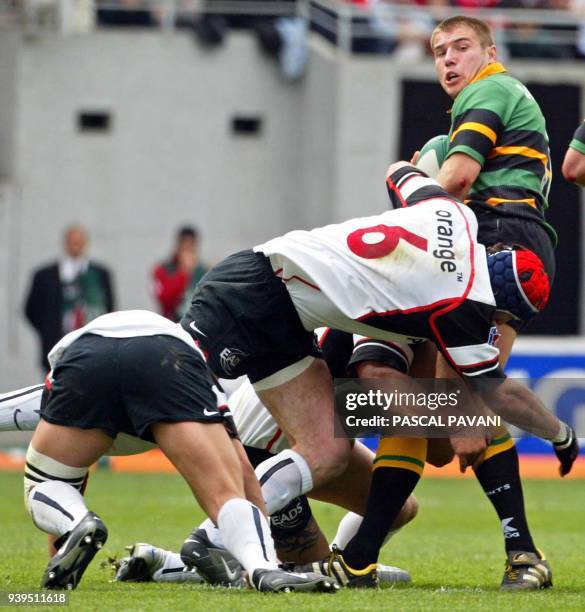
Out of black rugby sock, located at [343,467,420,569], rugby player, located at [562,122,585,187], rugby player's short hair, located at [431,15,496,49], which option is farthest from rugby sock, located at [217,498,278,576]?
rugby player's short hair, located at [431,15,496,49]

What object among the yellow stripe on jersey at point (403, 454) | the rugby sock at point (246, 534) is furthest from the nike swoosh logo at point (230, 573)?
the yellow stripe on jersey at point (403, 454)

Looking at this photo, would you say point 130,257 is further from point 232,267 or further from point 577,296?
point 232,267

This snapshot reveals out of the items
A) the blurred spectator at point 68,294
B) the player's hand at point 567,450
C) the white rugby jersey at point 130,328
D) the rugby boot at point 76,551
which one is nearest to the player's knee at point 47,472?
the rugby boot at point 76,551

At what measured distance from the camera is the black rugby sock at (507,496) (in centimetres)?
607

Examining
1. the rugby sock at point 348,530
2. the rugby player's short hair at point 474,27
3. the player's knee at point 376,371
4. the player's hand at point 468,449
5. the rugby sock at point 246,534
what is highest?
the rugby player's short hair at point 474,27

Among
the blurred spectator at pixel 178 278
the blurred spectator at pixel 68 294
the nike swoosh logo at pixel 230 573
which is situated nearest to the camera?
the nike swoosh logo at pixel 230 573

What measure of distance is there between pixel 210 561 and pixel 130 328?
98 centimetres

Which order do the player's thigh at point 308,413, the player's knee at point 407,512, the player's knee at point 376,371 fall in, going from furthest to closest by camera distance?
the player's knee at point 407,512 < the player's knee at point 376,371 < the player's thigh at point 308,413

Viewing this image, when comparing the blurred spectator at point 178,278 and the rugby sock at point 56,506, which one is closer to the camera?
the rugby sock at point 56,506

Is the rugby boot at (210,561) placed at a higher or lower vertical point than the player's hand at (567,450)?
lower

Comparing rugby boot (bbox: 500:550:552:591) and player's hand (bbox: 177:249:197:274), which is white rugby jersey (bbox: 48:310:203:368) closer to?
rugby boot (bbox: 500:550:552:591)

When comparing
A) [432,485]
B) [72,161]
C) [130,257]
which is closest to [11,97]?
[72,161]

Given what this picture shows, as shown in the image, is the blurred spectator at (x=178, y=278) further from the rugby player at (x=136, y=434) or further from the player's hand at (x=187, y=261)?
the rugby player at (x=136, y=434)

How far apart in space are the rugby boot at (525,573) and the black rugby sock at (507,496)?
0.13ft
